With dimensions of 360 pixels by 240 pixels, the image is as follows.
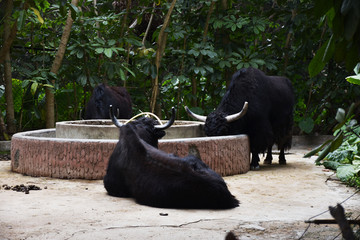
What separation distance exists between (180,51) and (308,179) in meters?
4.87

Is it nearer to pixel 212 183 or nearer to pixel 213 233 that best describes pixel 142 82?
pixel 212 183

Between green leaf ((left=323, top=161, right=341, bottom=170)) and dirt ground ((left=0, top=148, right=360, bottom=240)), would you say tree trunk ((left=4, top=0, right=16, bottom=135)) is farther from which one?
green leaf ((left=323, top=161, right=341, bottom=170))

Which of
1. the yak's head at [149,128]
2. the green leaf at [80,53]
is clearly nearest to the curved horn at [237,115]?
the yak's head at [149,128]

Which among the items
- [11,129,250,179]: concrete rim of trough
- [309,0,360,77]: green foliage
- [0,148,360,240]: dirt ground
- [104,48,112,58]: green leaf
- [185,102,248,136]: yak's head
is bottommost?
[0,148,360,240]: dirt ground

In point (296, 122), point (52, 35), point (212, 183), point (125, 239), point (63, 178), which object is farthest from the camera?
point (296, 122)

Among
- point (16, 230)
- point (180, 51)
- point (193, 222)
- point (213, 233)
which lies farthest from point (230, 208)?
point (180, 51)

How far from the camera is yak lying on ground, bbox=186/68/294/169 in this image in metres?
7.77

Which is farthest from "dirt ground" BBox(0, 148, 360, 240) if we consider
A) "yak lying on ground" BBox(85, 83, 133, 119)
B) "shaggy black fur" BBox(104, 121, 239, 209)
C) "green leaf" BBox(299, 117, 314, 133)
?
"green leaf" BBox(299, 117, 314, 133)

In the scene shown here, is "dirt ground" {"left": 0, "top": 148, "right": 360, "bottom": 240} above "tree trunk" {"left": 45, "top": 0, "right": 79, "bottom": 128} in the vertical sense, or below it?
below

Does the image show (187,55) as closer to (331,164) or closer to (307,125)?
(307,125)

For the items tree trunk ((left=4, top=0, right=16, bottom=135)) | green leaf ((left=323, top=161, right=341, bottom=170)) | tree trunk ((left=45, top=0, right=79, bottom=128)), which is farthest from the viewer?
tree trunk ((left=45, top=0, right=79, bottom=128))

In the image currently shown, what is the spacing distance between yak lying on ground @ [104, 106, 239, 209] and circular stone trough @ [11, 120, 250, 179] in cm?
120

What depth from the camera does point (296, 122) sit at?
11.8 meters

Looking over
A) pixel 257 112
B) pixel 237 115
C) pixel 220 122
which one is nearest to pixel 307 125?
pixel 257 112
